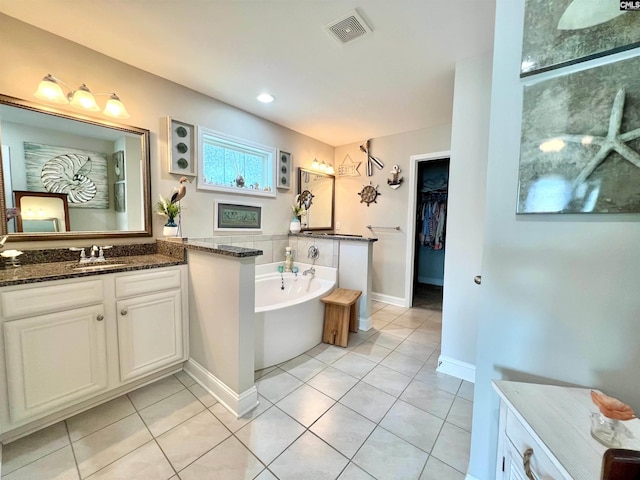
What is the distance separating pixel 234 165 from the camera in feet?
9.41

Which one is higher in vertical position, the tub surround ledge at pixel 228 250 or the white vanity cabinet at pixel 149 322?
the tub surround ledge at pixel 228 250

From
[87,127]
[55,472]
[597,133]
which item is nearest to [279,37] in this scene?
[87,127]

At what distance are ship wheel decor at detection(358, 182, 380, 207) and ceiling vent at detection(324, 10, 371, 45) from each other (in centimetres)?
226

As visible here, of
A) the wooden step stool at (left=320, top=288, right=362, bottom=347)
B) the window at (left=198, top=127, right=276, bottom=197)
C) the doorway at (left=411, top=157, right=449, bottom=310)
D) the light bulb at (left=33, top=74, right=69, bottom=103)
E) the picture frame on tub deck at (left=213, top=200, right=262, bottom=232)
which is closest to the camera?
the light bulb at (left=33, top=74, right=69, bottom=103)

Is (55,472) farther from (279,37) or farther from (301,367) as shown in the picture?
(279,37)

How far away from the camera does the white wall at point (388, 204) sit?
3436 millimetres

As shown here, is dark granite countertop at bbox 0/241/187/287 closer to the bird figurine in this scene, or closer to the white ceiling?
the bird figurine

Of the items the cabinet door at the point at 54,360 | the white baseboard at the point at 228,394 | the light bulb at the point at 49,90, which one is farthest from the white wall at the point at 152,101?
the white baseboard at the point at 228,394

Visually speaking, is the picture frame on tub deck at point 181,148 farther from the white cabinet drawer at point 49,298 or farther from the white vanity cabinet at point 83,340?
the white cabinet drawer at point 49,298

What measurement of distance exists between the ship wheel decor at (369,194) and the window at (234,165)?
1.47 metres

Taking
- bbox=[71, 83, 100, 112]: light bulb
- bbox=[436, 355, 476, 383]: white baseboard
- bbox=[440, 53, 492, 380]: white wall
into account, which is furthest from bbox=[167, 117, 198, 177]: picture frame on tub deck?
bbox=[436, 355, 476, 383]: white baseboard

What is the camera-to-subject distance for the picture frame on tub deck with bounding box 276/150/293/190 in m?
3.31

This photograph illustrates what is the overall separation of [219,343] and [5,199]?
1665 millimetres

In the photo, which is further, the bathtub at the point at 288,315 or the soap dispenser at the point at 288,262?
the soap dispenser at the point at 288,262
